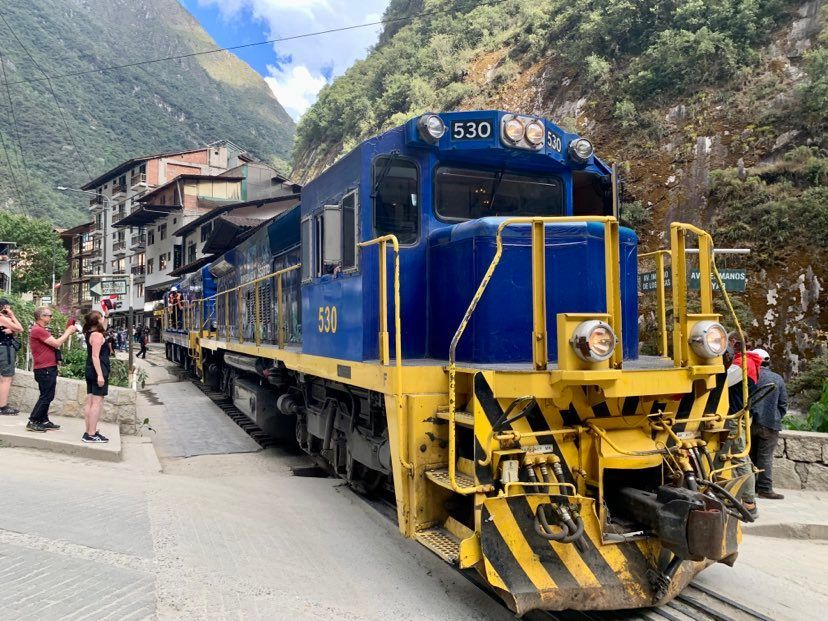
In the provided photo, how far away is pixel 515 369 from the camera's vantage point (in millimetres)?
3699

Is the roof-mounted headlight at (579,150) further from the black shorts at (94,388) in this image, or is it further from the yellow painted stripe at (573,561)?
the black shorts at (94,388)

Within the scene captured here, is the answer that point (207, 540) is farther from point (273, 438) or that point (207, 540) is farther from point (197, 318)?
point (197, 318)

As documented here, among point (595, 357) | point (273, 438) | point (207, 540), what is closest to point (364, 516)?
point (207, 540)

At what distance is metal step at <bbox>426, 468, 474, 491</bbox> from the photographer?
11.6ft

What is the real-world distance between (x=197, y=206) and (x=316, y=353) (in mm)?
42907

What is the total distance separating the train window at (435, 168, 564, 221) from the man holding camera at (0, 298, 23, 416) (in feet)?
18.4

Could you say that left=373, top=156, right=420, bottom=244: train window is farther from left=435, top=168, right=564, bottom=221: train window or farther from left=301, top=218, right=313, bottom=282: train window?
left=301, top=218, right=313, bottom=282: train window

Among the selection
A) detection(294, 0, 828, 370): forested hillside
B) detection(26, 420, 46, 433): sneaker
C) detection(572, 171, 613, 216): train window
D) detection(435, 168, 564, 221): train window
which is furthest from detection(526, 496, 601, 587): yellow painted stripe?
detection(294, 0, 828, 370): forested hillside

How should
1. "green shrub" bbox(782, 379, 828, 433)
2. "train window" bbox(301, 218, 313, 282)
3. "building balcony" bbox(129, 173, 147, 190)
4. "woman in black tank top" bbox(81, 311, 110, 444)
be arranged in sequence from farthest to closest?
1. "building balcony" bbox(129, 173, 147, 190)
2. "green shrub" bbox(782, 379, 828, 433)
3. "woman in black tank top" bbox(81, 311, 110, 444)
4. "train window" bbox(301, 218, 313, 282)

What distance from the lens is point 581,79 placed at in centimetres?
2181

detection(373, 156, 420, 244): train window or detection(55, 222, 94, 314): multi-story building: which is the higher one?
detection(55, 222, 94, 314): multi-story building

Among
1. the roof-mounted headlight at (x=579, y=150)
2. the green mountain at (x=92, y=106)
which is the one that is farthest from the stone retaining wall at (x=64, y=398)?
the green mountain at (x=92, y=106)

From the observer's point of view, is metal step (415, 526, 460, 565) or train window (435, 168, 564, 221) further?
train window (435, 168, 564, 221)

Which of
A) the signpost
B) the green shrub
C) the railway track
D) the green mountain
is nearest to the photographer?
the railway track
